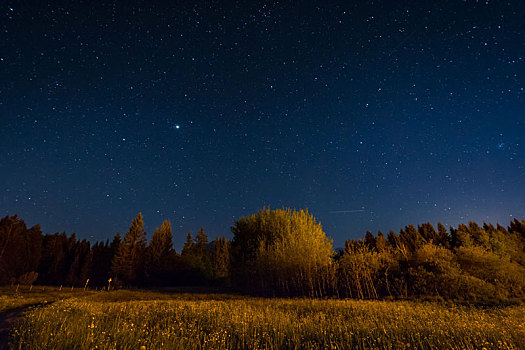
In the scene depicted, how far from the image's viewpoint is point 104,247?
40688mm

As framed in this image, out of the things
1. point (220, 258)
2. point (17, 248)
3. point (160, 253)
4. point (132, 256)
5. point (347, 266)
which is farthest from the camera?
point (220, 258)

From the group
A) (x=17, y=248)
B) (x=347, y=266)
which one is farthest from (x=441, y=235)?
(x=17, y=248)

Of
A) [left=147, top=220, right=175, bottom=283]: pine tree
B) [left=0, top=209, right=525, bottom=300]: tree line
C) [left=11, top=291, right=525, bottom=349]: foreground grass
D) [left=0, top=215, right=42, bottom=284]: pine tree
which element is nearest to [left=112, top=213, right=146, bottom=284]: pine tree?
[left=147, top=220, right=175, bottom=283]: pine tree

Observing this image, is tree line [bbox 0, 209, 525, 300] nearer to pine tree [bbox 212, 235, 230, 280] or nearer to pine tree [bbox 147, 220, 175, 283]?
pine tree [bbox 147, 220, 175, 283]

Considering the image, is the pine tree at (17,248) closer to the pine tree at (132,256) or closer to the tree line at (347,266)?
the tree line at (347,266)

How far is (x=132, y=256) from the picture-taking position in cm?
3572

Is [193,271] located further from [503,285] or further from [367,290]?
[503,285]

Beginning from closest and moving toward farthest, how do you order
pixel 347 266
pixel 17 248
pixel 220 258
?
pixel 347 266
pixel 17 248
pixel 220 258

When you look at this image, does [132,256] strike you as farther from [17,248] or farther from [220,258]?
[220,258]

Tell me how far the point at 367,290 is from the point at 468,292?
15.4ft

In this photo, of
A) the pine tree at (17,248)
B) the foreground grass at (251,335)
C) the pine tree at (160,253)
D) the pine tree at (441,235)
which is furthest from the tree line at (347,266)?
the pine tree at (441,235)

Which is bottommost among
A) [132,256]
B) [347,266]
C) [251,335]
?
[251,335]

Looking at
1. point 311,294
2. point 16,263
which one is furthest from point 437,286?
point 16,263

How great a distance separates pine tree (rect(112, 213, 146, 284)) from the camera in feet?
114
